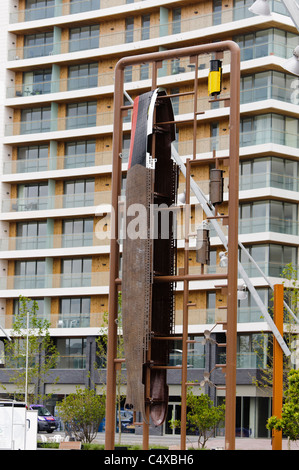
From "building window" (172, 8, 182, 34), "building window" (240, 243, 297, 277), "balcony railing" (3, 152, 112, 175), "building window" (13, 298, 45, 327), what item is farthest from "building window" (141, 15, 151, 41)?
"building window" (13, 298, 45, 327)

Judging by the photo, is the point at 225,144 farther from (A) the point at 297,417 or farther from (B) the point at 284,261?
(A) the point at 297,417

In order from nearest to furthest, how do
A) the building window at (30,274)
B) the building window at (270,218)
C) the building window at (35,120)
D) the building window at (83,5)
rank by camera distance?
the building window at (270,218)
the building window at (30,274)
the building window at (83,5)
the building window at (35,120)

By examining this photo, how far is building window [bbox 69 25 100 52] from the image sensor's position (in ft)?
246

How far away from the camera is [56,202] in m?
73.5

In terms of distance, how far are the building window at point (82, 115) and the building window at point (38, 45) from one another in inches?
215

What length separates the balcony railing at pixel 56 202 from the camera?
71.7 metres

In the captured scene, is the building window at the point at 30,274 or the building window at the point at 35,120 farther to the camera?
the building window at the point at 35,120

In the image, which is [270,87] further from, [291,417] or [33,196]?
[291,417]

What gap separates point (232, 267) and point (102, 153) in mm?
57385

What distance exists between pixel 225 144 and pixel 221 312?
11.4m

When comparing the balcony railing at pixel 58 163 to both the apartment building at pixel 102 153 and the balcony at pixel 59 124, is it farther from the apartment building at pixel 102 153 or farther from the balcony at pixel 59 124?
the balcony at pixel 59 124

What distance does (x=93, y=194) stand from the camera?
71938 mm

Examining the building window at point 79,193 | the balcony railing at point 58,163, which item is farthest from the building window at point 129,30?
the building window at point 79,193
